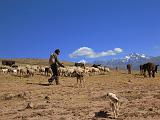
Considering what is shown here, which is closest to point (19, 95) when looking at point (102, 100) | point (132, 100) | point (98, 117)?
point (102, 100)

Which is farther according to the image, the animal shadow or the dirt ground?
the dirt ground

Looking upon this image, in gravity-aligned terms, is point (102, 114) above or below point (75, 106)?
below

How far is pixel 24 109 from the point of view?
60.4 ft

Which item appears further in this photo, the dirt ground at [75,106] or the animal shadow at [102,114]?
the dirt ground at [75,106]

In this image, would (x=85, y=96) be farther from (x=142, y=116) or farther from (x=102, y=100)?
(x=142, y=116)

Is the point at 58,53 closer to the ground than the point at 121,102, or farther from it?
farther from it

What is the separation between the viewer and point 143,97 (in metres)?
20.8

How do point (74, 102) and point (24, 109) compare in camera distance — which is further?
point (74, 102)

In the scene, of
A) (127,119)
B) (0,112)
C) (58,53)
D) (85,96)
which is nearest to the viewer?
(127,119)

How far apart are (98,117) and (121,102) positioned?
3833 millimetres

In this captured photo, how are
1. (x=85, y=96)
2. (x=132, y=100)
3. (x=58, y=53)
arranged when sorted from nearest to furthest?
(x=132, y=100) → (x=85, y=96) → (x=58, y=53)

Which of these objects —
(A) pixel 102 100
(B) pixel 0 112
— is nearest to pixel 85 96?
(A) pixel 102 100

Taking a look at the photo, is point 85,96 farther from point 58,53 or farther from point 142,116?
point 58,53

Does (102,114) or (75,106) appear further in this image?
(75,106)
